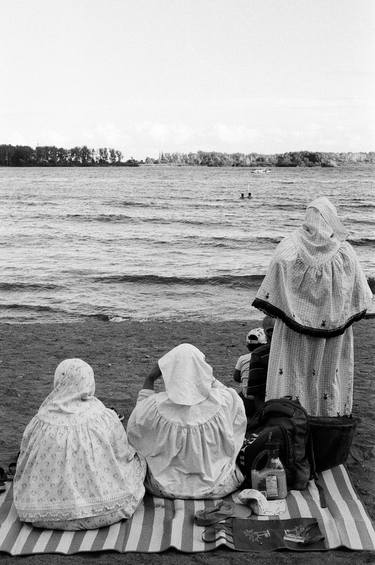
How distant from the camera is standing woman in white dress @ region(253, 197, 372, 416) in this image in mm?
5312

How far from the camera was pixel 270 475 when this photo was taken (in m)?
4.74

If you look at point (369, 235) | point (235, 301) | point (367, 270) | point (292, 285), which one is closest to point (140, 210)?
point (369, 235)

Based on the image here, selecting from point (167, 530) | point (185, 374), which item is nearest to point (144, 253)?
point (185, 374)

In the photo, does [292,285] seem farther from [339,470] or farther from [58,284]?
[58,284]

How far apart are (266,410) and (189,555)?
134cm

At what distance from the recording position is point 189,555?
409 cm

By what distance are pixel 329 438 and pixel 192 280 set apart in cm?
1346

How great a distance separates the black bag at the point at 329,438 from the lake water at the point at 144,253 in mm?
8218

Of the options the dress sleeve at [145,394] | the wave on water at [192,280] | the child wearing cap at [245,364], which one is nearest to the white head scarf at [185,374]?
the dress sleeve at [145,394]

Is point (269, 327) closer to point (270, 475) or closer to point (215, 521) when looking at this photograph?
point (270, 475)

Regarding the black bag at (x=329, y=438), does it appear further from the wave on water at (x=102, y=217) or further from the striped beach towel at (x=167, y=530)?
the wave on water at (x=102, y=217)

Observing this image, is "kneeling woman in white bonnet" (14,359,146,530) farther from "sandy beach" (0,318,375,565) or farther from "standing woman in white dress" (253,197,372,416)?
"standing woman in white dress" (253,197,372,416)

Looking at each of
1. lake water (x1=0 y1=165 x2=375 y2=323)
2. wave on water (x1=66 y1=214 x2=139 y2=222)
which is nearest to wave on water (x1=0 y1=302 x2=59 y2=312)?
lake water (x1=0 y1=165 x2=375 y2=323)

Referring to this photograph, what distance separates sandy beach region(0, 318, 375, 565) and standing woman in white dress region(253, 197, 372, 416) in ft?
2.70
